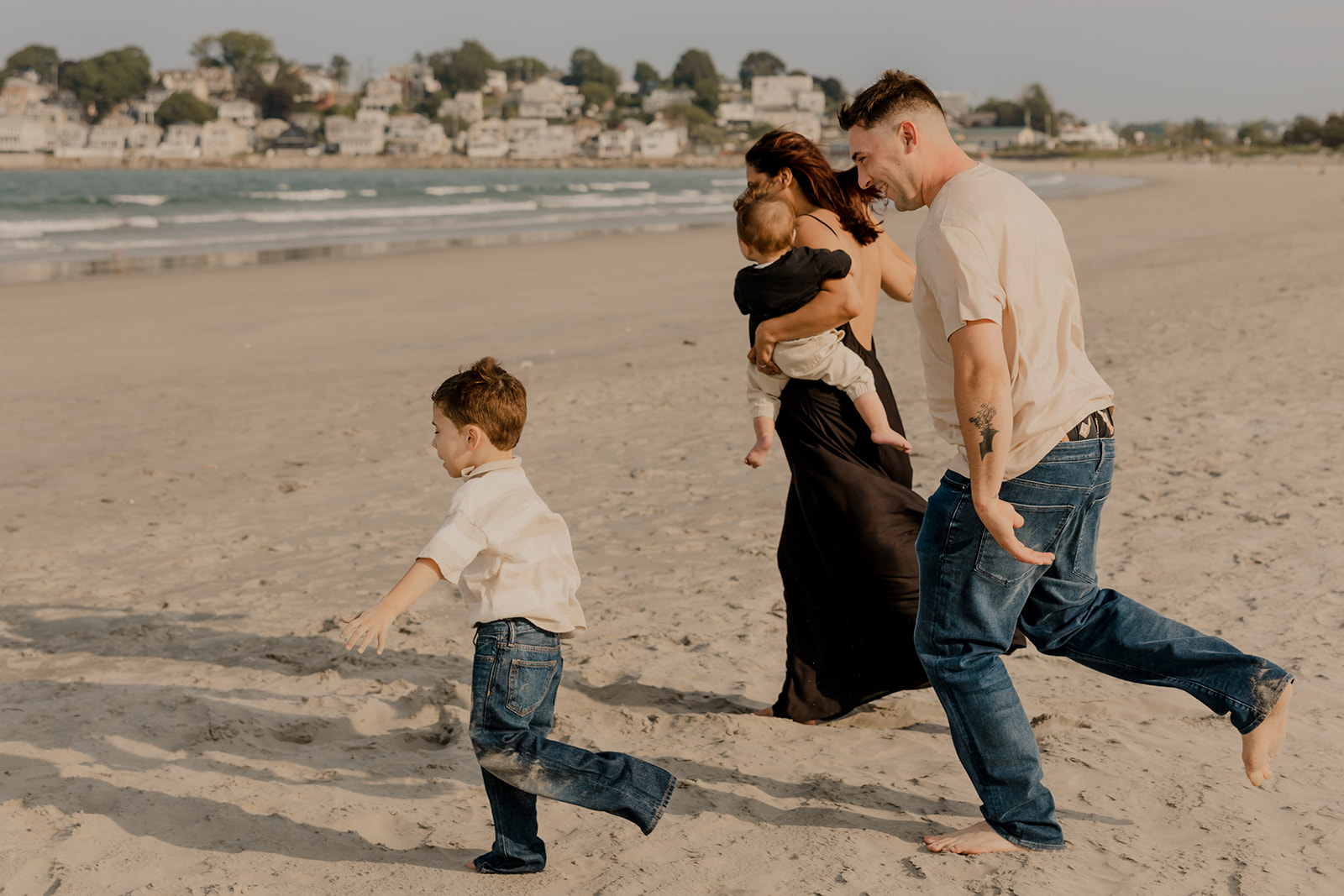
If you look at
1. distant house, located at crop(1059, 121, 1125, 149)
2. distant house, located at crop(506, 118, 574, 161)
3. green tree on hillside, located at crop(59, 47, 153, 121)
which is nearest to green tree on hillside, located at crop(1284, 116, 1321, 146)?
distant house, located at crop(1059, 121, 1125, 149)

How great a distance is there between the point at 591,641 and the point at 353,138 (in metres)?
150

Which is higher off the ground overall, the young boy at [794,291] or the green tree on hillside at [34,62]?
the green tree on hillside at [34,62]

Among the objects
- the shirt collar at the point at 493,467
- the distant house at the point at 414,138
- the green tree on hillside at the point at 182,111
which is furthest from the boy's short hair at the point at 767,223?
the green tree on hillside at the point at 182,111

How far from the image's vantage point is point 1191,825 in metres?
2.88

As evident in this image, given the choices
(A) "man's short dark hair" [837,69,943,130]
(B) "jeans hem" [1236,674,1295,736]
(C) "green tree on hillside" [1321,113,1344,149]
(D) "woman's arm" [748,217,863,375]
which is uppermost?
(C) "green tree on hillside" [1321,113,1344,149]

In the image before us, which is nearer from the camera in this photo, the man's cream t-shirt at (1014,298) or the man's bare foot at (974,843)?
the man's cream t-shirt at (1014,298)

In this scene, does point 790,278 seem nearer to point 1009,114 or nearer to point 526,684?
point 526,684

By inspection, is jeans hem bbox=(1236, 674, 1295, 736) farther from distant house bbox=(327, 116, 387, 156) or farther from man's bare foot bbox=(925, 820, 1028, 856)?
distant house bbox=(327, 116, 387, 156)

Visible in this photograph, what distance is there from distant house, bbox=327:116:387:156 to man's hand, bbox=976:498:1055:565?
488 ft

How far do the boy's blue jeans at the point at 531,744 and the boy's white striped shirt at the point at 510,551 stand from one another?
0.05 meters

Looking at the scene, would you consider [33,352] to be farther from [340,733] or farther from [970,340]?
[970,340]

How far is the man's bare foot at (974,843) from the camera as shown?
273 cm

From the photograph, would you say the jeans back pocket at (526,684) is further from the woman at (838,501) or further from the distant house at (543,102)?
the distant house at (543,102)

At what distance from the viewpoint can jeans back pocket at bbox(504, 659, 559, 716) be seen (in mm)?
2531
